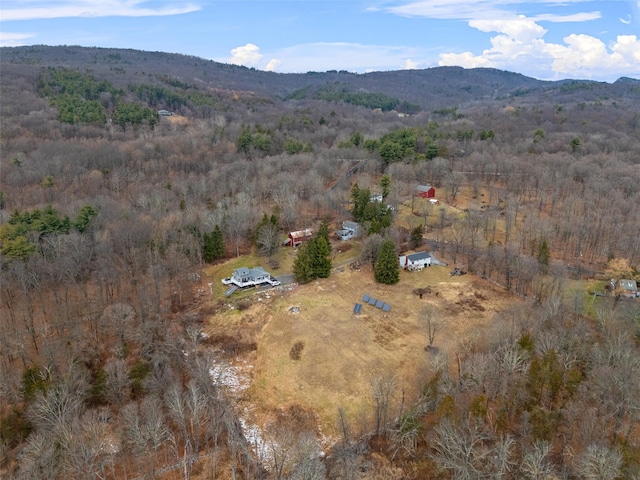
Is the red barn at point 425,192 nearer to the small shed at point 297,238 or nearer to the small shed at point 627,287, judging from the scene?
the small shed at point 297,238

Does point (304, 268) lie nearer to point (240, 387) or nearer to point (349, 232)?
point (349, 232)


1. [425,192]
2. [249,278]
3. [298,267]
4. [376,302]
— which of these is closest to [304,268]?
[298,267]

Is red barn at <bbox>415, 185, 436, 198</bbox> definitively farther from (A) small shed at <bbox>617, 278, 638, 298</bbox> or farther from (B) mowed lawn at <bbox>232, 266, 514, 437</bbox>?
(A) small shed at <bbox>617, 278, 638, 298</bbox>

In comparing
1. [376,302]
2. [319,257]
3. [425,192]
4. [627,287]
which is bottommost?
[376,302]

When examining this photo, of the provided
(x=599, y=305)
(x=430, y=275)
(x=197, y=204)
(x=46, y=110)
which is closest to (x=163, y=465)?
(x=430, y=275)

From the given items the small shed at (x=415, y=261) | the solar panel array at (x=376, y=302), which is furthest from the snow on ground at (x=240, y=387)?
the small shed at (x=415, y=261)

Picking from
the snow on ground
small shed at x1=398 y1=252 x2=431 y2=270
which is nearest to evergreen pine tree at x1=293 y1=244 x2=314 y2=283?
small shed at x1=398 y1=252 x2=431 y2=270
